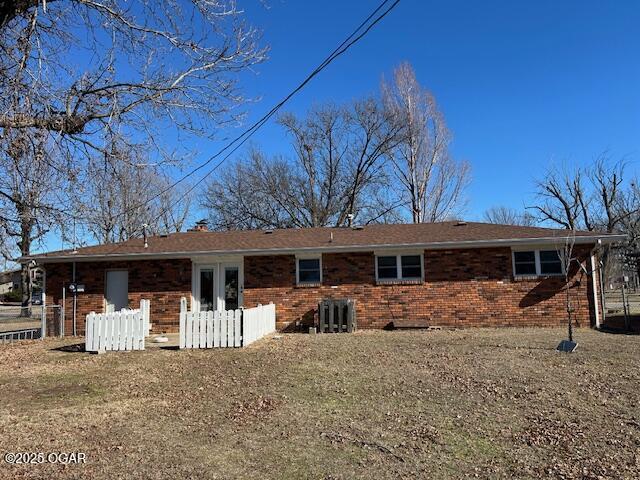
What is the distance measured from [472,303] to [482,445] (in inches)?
423

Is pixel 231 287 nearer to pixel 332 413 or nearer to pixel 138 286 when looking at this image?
pixel 138 286

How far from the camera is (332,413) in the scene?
20.1 feet

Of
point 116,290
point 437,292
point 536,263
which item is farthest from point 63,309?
point 536,263

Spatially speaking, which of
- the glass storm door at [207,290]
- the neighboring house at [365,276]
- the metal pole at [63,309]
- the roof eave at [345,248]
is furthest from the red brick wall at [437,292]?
the metal pole at [63,309]

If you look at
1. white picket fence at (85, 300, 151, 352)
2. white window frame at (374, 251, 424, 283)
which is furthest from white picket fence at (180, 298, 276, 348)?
white window frame at (374, 251, 424, 283)

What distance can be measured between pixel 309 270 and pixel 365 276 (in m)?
1.75

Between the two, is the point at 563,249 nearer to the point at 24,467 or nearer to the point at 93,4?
the point at 93,4

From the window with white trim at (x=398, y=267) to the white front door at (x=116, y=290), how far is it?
8104 millimetres

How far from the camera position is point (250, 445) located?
200 inches

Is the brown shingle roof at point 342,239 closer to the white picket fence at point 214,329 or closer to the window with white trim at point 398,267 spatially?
the window with white trim at point 398,267

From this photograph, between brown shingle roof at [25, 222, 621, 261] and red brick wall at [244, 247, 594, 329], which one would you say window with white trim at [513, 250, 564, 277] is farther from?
brown shingle roof at [25, 222, 621, 261]

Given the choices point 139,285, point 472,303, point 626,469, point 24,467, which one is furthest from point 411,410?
point 139,285

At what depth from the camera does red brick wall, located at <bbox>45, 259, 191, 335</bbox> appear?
16281 millimetres

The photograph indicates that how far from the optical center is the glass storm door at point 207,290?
16.6 metres
